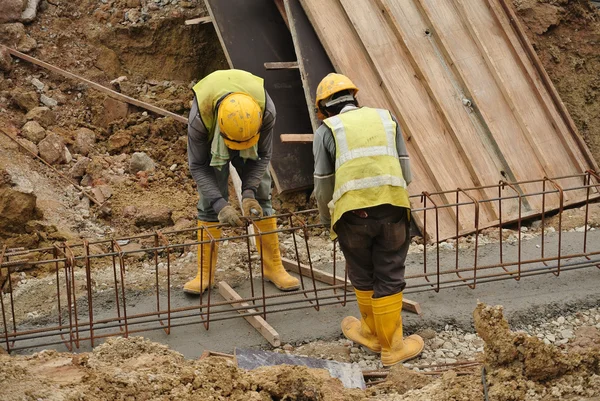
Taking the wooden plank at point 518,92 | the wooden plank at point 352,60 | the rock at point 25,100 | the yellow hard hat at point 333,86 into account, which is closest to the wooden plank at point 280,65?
the wooden plank at point 352,60

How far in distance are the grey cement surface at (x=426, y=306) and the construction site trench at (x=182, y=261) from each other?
2 cm

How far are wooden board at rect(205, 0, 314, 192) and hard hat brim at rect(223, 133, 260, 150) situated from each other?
2.22 metres

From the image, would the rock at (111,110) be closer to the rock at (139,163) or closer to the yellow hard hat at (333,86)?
the rock at (139,163)

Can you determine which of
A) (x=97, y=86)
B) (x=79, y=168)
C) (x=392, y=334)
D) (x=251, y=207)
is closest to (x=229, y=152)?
(x=251, y=207)

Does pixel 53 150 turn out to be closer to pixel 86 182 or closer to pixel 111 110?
pixel 86 182

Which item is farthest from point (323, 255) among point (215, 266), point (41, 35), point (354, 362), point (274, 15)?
point (41, 35)

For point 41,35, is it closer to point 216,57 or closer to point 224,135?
point 216,57

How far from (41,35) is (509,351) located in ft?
23.7

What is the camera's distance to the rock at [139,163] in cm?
901

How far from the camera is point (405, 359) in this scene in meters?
5.93

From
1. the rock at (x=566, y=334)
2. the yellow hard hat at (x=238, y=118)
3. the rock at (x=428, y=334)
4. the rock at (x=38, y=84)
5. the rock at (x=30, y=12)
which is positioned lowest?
the rock at (x=566, y=334)

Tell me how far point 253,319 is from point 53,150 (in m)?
3.52

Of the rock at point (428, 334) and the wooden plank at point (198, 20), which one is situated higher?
the wooden plank at point (198, 20)

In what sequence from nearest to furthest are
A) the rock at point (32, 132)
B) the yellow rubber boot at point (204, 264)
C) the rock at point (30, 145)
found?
the yellow rubber boot at point (204, 264) → the rock at point (30, 145) → the rock at point (32, 132)
